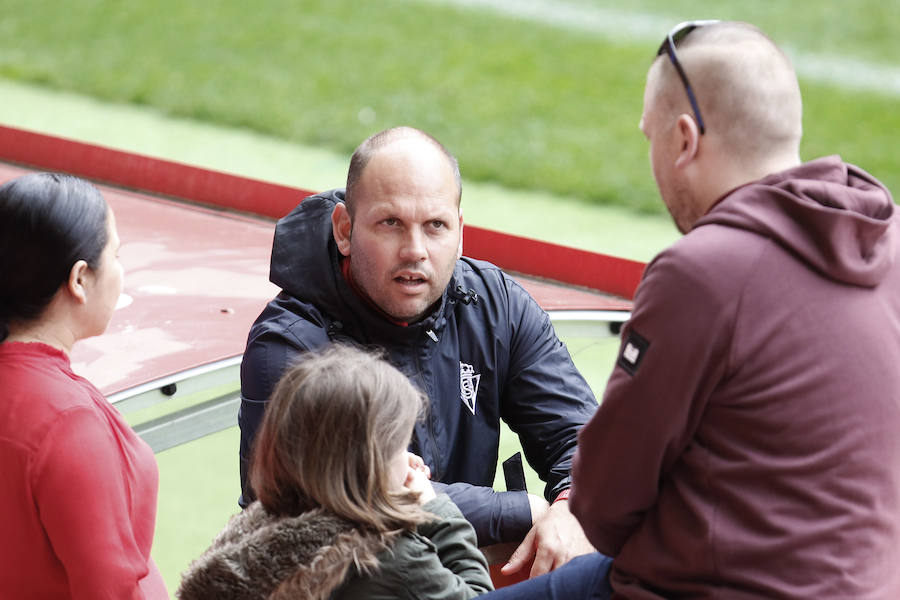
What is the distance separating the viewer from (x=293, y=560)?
1464 millimetres

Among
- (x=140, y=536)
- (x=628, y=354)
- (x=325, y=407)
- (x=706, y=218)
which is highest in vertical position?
(x=706, y=218)

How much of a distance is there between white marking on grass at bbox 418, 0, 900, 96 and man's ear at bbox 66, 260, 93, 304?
9.36 metres

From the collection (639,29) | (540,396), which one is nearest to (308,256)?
(540,396)

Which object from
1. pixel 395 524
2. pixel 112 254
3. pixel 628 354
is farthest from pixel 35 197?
pixel 628 354

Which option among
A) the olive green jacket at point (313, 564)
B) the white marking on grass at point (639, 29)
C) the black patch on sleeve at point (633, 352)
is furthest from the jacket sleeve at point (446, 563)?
the white marking on grass at point (639, 29)

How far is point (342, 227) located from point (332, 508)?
0.80 metres

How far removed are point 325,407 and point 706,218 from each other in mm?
493

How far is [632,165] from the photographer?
820 centimetres

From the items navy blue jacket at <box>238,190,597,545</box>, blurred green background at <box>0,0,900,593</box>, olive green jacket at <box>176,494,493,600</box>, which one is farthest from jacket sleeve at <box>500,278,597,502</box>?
blurred green background at <box>0,0,900,593</box>

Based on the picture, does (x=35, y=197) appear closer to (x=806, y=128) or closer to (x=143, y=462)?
(x=143, y=462)

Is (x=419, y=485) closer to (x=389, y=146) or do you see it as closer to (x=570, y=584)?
(x=570, y=584)

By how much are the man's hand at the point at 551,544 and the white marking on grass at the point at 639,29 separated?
8883 mm

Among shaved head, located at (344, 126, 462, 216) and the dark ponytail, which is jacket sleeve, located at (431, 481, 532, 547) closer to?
shaved head, located at (344, 126, 462, 216)

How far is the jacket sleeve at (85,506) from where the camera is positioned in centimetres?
151
